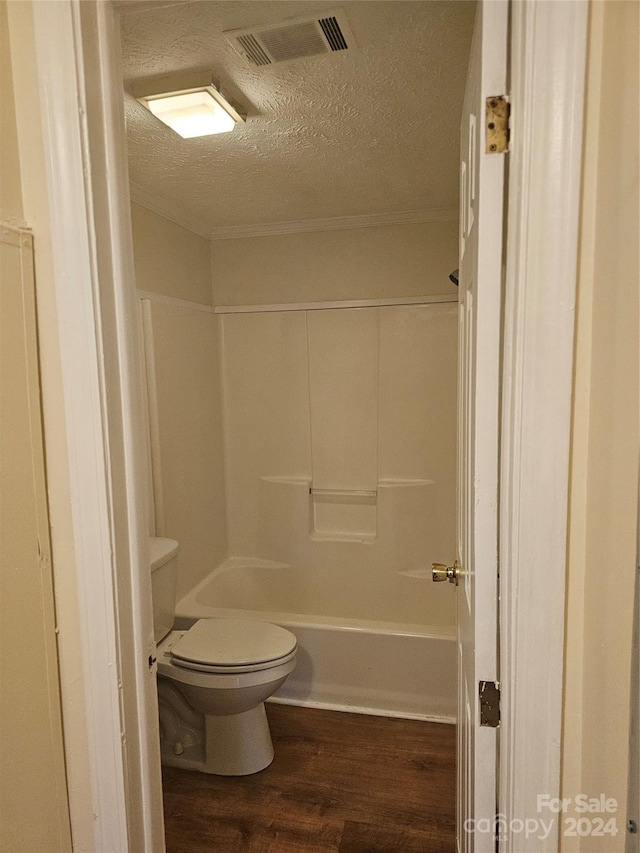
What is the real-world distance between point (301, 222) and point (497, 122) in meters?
2.21

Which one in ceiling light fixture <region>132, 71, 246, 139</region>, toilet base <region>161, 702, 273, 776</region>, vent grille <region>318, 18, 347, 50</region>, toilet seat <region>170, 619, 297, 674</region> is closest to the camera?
vent grille <region>318, 18, 347, 50</region>

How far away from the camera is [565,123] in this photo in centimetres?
73

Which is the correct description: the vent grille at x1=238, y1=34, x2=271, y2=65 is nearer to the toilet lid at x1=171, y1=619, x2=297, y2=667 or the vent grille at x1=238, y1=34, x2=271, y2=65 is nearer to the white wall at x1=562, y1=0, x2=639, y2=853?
the white wall at x1=562, y1=0, x2=639, y2=853

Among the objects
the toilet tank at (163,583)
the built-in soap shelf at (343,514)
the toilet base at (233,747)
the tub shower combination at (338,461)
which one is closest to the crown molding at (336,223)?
the tub shower combination at (338,461)

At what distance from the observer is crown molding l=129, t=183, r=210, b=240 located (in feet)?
7.49

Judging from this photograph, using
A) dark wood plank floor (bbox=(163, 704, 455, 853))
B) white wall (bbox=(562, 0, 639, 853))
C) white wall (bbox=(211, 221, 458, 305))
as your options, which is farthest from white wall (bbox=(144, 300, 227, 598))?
white wall (bbox=(562, 0, 639, 853))

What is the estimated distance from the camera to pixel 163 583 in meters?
2.07

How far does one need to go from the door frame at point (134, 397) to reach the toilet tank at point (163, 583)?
97cm

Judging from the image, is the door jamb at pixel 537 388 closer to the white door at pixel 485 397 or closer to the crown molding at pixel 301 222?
the white door at pixel 485 397

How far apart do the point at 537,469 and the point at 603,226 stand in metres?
0.34

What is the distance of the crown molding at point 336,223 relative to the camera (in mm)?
2746

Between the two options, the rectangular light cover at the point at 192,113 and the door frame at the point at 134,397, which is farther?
the rectangular light cover at the point at 192,113

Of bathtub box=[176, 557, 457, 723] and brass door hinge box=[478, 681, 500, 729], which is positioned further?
bathtub box=[176, 557, 457, 723]

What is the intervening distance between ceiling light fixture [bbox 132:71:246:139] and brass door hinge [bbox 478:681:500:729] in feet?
4.92
